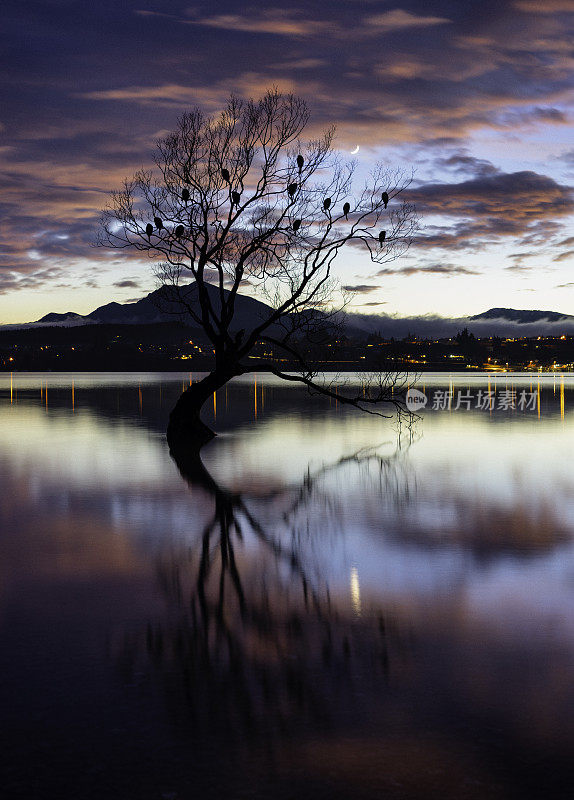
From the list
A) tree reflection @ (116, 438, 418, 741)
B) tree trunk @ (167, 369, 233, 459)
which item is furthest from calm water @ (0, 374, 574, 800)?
tree trunk @ (167, 369, 233, 459)

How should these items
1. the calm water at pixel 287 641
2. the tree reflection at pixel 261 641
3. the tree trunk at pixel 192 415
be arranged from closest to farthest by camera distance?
the calm water at pixel 287 641 < the tree reflection at pixel 261 641 < the tree trunk at pixel 192 415

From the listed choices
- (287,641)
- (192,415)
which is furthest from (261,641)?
(192,415)

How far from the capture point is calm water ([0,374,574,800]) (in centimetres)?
491

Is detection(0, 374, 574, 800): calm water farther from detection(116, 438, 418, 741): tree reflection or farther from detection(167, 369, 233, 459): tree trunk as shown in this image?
detection(167, 369, 233, 459): tree trunk

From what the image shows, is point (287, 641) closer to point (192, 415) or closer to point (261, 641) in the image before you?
point (261, 641)

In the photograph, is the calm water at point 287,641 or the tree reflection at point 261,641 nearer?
the calm water at point 287,641

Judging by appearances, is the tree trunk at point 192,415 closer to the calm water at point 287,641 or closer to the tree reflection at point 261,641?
the calm water at point 287,641

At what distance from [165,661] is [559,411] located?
45.2 metres

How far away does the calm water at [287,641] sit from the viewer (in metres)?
4.91

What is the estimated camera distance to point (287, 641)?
7109mm

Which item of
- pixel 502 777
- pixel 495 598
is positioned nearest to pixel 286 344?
pixel 495 598

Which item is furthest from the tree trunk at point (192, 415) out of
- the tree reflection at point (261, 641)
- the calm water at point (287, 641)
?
the tree reflection at point (261, 641)

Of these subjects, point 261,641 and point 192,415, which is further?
point 192,415

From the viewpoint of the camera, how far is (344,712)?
18.4 ft
